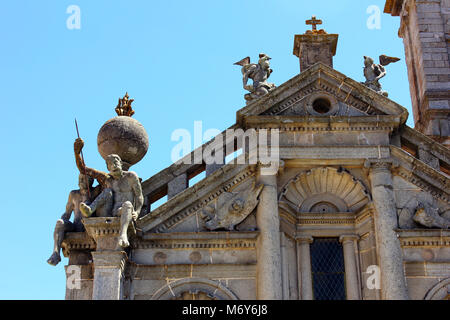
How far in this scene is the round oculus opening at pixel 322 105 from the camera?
2041cm

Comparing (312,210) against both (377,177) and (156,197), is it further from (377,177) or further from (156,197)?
(156,197)

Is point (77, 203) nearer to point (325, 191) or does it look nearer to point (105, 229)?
point (105, 229)

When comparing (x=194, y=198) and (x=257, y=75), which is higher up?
(x=257, y=75)

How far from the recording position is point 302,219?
19500mm

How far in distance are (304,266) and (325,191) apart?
1972 mm

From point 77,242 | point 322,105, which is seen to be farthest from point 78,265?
point 322,105

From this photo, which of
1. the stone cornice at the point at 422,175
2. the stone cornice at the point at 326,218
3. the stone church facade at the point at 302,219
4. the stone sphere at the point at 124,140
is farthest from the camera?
the stone cornice at the point at 326,218

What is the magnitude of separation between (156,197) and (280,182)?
2917 mm

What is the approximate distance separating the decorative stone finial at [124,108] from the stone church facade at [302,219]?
6.03 feet

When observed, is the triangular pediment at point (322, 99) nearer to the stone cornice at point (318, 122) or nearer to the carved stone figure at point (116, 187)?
the stone cornice at point (318, 122)

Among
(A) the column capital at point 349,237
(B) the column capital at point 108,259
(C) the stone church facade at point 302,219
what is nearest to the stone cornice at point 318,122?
(C) the stone church facade at point 302,219

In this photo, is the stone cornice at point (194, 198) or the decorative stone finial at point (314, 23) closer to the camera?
the stone cornice at point (194, 198)

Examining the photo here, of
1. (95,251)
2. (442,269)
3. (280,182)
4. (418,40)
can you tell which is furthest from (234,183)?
(418,40)

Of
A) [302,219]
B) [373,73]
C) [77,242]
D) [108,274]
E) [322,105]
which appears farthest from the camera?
[373,73]
